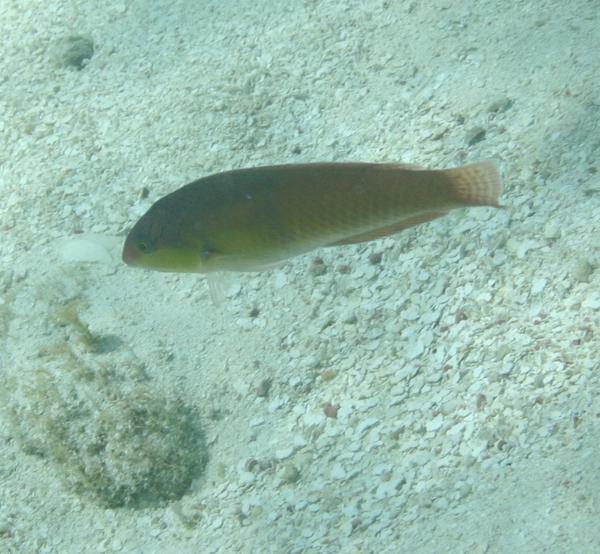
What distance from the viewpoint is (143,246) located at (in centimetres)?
186

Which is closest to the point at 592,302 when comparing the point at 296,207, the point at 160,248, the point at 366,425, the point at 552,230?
the point at 552,230

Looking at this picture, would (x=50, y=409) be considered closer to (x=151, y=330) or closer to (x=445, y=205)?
(x=151, y=330)

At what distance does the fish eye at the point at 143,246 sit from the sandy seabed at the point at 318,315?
136 centimetres

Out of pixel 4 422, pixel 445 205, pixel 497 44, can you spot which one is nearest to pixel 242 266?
pixel 445 205

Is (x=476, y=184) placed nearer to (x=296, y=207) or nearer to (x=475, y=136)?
(x=296, y=207)

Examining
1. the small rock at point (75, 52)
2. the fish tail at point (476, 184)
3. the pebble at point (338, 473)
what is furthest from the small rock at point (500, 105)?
the small rock at point (75, 52)

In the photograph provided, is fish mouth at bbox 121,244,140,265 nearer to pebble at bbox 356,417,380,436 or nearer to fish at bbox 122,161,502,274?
fish at bbox 122,161,502,274

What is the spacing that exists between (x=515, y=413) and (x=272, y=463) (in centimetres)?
98

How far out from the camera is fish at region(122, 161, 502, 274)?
170 cm

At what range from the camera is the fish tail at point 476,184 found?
1.75 metres

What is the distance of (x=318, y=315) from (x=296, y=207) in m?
1.71

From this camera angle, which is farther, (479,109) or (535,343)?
(479,109)

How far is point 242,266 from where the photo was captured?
180 cm

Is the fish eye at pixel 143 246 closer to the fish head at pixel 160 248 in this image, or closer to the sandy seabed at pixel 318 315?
the fish head at pixel 160 248
